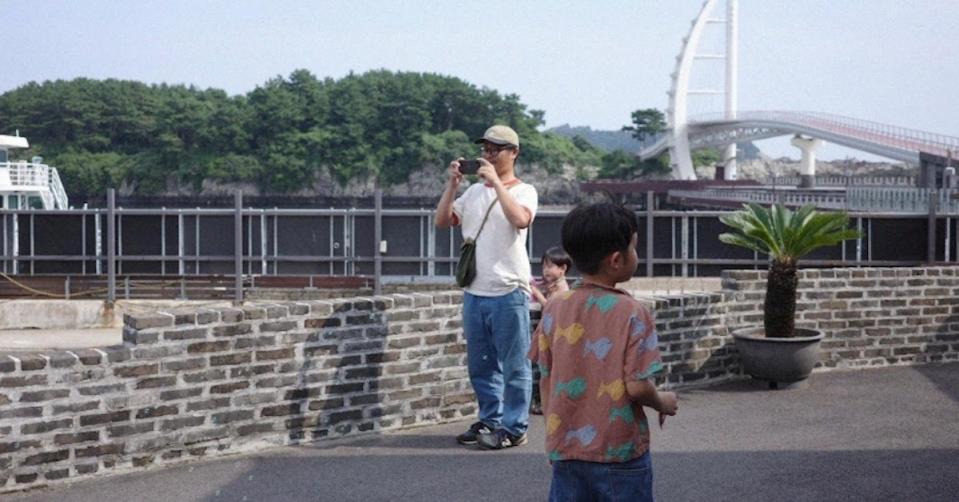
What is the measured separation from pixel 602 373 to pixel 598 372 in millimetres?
14

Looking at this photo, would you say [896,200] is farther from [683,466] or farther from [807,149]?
[807,149]

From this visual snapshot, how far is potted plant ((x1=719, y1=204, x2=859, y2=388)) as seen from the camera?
8742 millimetres

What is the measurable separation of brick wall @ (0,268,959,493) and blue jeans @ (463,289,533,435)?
0.68 meters

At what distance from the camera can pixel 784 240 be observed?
9.01 metres

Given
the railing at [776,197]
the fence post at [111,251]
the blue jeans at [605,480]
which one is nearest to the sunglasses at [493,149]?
the blue jeans at [605,480]

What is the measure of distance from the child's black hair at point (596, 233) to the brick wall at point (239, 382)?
10.6ft

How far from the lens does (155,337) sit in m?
6.40

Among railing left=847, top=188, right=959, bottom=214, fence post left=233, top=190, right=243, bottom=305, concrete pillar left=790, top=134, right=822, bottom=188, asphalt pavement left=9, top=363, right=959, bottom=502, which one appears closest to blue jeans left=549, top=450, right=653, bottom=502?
asphalt pavement left=9, top=363, right=959, bottom=502

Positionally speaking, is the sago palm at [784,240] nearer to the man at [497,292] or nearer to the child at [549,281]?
the child at [549,281]

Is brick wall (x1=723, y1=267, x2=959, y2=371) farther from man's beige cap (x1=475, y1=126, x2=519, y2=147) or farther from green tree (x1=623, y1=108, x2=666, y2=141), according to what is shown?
green tree (x1=623, y1=108, x2=666, y2=141)

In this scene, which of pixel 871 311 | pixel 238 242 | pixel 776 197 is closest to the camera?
pixel 871 311

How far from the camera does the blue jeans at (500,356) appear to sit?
6715 mm

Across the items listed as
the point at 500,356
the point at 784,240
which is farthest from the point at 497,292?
the point at 784,240

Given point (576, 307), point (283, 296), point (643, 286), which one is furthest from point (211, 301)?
point (576, 307)
